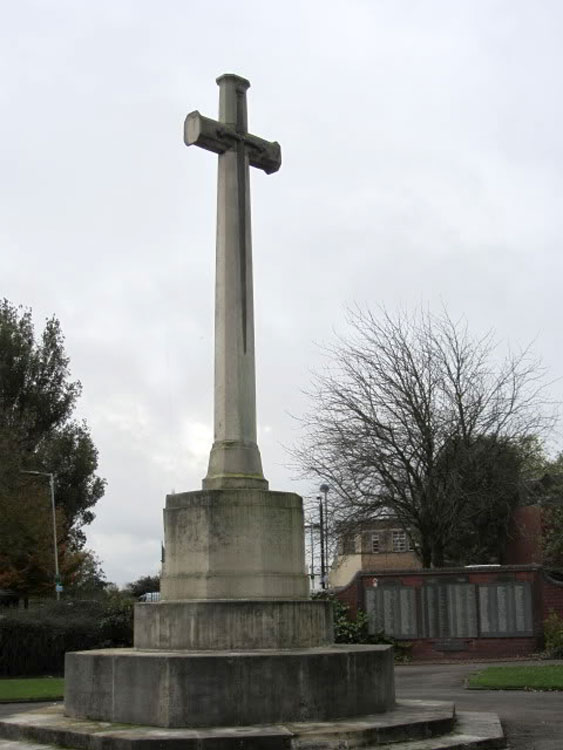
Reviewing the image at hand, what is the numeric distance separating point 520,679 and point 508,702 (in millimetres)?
3095

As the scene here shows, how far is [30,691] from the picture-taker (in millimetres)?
17594

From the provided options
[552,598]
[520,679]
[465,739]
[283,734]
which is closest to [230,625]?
[283,734]

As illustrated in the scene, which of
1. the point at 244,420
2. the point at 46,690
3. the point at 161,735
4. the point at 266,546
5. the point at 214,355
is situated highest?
the point at 214,355

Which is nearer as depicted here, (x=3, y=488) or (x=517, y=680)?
(x=517, y=680)

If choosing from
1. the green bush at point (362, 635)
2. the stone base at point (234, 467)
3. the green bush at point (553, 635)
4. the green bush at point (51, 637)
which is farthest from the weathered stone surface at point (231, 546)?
the green bush at point (51, 637)

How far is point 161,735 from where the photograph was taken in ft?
26.5

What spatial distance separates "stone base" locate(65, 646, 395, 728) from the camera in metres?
8.66

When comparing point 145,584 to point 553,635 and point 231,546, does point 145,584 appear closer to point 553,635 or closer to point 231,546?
point 553,635

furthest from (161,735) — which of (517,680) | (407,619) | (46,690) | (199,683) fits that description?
(407,619)

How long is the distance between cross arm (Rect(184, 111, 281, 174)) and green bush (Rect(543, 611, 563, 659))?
48.6ft

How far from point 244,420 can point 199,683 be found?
313cm

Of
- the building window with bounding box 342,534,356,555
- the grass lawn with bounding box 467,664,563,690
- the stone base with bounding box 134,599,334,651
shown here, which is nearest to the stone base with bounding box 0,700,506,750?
the stone base with bounding box 134,599,334,651

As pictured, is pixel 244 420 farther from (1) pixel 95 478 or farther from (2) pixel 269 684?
(1) pixel 95 478

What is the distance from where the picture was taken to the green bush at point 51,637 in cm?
2469
